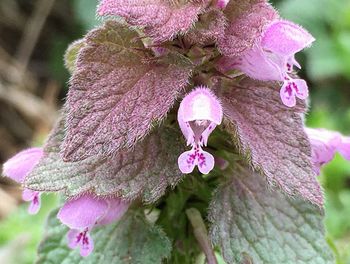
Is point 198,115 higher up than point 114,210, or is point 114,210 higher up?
point 198,115

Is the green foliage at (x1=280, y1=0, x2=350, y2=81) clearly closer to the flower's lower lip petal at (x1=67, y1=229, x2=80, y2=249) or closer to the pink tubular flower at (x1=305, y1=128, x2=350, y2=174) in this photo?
the pink tubular flower at (x1=305, y1=128, x2=350, y2=174)

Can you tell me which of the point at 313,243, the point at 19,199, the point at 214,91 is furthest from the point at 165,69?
the point at 19,199

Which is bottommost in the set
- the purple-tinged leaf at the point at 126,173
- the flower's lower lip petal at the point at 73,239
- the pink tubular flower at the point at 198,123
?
Result: the flower's lower lip petal at the point at 73,239

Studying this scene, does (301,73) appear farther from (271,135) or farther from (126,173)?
(126,173)

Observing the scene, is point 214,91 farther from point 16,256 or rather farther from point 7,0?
point 7,0

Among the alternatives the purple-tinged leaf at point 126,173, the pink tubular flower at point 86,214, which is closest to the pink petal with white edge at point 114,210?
the pink tubular flower at point 86,214

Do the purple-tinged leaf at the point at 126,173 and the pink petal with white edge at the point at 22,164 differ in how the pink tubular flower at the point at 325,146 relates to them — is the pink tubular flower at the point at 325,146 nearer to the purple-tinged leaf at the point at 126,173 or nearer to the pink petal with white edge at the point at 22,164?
the purple-tinged leaf at the point at 126,173

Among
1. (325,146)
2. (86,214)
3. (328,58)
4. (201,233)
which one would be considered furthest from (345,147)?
(328,58)
